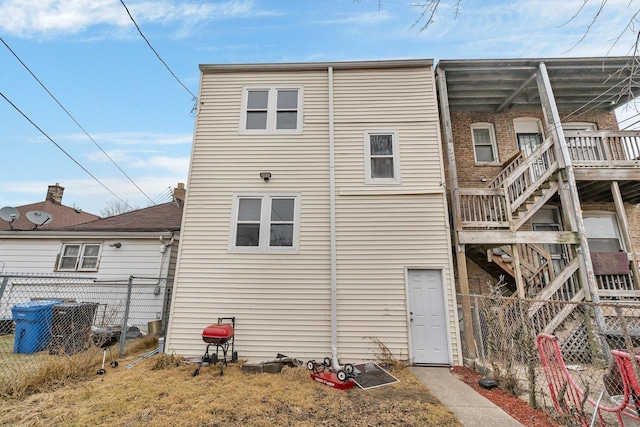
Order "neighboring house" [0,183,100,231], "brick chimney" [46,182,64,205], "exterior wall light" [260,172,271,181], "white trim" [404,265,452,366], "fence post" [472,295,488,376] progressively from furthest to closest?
"brick chimney" [46,182,64,205]
"neighboring house" [0,183,100,231]
"exterior wall light" [260,172,271,181]
"white trim" [404,265,452,366]
"fence post" [472,295,488,376]

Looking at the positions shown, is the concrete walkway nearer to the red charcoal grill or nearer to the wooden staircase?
the wooden staircase

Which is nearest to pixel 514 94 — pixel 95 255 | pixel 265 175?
pixel 265 175

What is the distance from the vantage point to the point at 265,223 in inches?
273

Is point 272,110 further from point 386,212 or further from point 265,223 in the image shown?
point 386,212

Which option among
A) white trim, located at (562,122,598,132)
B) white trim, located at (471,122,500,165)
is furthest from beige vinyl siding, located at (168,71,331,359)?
white trim, located at (562,122,598,132)

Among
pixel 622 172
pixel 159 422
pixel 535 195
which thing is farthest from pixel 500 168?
pixel 159 422

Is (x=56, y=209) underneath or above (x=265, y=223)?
above

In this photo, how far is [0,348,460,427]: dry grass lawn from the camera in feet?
11.5

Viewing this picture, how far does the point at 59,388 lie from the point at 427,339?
6804 millimetres

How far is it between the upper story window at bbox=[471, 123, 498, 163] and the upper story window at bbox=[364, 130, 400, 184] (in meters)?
4.04

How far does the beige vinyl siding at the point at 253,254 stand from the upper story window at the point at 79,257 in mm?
4349

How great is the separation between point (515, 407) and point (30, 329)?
9.50 metres

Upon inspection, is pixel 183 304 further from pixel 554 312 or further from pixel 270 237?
pixel 554 312

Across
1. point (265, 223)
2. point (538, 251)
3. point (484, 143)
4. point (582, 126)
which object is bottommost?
point (538, 251)
